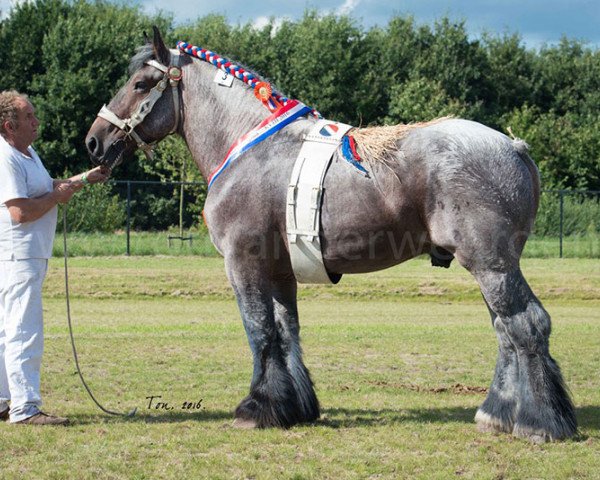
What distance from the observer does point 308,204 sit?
6199 mm

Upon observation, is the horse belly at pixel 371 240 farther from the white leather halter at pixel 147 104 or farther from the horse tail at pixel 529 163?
the white leather halter at pixel 147 104

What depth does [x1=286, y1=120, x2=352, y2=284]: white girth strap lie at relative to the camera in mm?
6203

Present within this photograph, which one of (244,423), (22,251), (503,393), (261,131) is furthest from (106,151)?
(503,393)

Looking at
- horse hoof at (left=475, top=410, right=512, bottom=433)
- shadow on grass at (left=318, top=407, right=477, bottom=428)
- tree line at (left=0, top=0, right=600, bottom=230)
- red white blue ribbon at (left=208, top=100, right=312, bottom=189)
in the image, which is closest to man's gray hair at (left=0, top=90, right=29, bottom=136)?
red white blue ribbon at (left=208, top=100, right=312, bottom=189)

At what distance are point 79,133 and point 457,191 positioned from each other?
40.5 meters

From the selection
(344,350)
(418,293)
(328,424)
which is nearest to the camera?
(328,424)

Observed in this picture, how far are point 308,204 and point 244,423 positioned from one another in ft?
5.89

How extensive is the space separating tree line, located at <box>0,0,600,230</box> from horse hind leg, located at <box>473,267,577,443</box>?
3127 centimetres

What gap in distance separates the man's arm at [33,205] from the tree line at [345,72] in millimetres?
29900

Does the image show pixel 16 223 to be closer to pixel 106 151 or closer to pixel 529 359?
pixel 106 151

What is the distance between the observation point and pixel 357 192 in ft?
20.2

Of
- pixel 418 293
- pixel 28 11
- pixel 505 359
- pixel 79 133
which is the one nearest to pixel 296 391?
pixel 505 359

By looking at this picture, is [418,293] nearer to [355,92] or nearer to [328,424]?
[328,424]

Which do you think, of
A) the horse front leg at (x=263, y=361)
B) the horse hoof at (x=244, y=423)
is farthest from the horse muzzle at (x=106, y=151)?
the horse hoof at (x=244, y=423)
